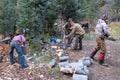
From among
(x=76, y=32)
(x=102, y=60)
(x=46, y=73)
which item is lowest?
(x=46, y=73)

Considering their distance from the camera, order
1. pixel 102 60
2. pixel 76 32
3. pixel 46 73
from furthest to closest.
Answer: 1. pixel 76 32
2. pixel 102 60
3. pixel 46 73

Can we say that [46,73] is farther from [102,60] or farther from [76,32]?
[76,32]

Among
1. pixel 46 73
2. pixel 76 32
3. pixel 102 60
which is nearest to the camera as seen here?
pixel 46 73

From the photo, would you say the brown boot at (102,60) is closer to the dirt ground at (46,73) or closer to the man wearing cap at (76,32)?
the dirt ground at (46,73)

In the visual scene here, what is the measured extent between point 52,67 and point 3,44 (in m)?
4.36

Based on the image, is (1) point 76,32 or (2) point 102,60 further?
(1) point 76,32

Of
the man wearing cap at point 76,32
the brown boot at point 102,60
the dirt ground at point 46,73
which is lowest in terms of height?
the dirt ground at point 46,73

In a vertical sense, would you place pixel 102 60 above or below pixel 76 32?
below

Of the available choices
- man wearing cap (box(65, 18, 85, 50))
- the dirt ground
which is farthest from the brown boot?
man wearing cap (box(65, 18, 85, 50))

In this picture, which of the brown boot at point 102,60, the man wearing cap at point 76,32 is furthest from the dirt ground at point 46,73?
the man wearing cap at point 76,32

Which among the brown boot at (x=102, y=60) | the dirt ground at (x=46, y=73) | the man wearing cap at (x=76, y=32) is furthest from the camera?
the man wearing cap at (x=76, y=32)

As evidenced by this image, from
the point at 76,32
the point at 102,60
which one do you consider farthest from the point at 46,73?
the point at 76,32

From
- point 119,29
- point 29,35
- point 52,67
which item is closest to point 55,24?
point 29,35

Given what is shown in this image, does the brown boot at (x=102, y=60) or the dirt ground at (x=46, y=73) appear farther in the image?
the brown boot at (x=102, y=60)
